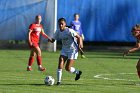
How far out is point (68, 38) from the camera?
18.3 m

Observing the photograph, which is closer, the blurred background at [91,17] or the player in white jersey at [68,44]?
the player in white jersey at [68,44]

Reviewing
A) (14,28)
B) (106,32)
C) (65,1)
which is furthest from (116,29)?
(14,28)

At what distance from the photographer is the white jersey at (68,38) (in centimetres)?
1820

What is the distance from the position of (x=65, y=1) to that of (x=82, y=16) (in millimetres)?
1631

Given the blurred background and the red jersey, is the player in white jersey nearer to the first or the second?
the red jersey

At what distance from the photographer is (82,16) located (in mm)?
42250

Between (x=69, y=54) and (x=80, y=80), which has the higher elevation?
(x=69, y=54)

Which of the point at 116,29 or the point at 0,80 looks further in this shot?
the point at 116,29

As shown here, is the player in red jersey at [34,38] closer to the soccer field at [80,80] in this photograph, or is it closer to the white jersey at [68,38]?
the soccer field at [80,80]

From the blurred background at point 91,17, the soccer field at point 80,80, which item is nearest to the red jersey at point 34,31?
the soccer field at point 80,80

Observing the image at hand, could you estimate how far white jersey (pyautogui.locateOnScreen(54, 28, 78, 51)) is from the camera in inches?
717

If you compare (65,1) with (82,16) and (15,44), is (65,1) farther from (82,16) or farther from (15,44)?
(15,44)

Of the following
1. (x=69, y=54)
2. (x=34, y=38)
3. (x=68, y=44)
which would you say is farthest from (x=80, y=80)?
(x=34, y=38)

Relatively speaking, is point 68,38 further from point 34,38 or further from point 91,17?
point 91,17
